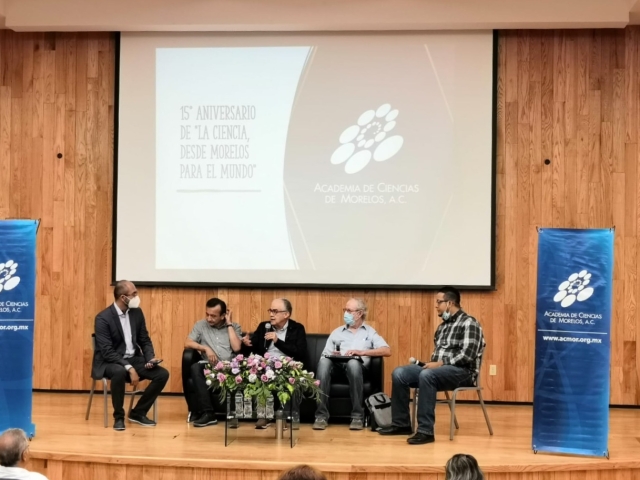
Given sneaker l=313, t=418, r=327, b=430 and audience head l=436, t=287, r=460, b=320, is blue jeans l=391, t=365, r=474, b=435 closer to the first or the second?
audience head l=436, t=287, r=460, b=320

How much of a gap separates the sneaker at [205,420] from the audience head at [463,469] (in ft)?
12.0

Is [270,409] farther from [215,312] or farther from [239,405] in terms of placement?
[215,312]

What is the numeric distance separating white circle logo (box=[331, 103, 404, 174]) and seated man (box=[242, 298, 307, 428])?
5.16ft

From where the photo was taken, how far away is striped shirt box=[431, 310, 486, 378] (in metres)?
6.24

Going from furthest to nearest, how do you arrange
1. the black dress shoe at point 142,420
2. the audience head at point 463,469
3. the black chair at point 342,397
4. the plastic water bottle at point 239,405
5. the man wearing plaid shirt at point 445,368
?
the black chair at point 342,397 → the black dress shoe at point 142,420 → the man wearing plaid shirt at point 445,368 → the plastic water bottle at point 239,405 → the audience head at point 463,469

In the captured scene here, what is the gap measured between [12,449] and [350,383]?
135 inches

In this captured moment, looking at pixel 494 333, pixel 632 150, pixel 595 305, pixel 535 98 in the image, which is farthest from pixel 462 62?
pixel 595 305

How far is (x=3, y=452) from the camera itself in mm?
3389

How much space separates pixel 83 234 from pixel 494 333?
3.79m

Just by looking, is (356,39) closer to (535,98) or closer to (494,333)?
(535,98)

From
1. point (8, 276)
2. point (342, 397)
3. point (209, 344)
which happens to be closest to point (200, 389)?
point (209, 344)

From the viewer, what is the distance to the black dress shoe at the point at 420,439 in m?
5.96

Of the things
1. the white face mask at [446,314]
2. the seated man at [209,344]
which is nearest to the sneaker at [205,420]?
the seated man at [209,344]

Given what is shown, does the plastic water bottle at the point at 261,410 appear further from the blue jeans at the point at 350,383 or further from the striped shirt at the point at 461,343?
the striped shirt at the point at 461,343
